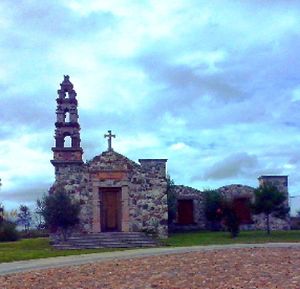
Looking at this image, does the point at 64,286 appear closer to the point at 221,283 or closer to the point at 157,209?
the point at 221,283

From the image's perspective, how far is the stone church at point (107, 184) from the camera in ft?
83.1

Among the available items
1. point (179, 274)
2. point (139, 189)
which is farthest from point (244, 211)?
point (179, 274)

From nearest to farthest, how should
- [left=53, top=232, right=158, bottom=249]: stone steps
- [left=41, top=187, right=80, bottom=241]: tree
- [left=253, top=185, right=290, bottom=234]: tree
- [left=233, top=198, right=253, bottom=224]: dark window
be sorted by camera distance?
1. [left=53, top=232, right=158, bottom=249]: stone steps
2. [left=41, top=187, right=80, bottom=241]: tree
3. [left=253, top=185, right=290, bottom=234]: tree
4. [left=233, top=198, right=253, bottom=224]: dark window

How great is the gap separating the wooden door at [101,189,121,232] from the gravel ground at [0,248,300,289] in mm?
10365

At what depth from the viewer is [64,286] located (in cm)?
1063

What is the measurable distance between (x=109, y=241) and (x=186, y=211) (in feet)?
34.0

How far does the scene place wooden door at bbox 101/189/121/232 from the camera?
84.3ft

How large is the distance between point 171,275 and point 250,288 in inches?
94.2

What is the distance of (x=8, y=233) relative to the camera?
91.0ft

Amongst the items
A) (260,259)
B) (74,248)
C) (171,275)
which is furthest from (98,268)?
(74,248)

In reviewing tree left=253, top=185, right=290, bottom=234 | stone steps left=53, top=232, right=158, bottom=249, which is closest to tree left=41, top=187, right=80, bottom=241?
stone steps left=53, top=232, right=158, bottom=249

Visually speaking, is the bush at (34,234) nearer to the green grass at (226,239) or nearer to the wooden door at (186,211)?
the wooden door at (186,211)

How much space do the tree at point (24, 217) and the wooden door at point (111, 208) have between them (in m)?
12.0

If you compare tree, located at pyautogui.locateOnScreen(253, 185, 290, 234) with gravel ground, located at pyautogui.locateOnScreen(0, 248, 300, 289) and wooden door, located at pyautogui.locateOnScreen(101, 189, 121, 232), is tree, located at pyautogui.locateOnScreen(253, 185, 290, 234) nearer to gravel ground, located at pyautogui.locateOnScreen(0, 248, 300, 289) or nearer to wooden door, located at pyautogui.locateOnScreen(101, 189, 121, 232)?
wooden door, located at pyautogui.locateOnScreen(101, 189, 121, 232)
